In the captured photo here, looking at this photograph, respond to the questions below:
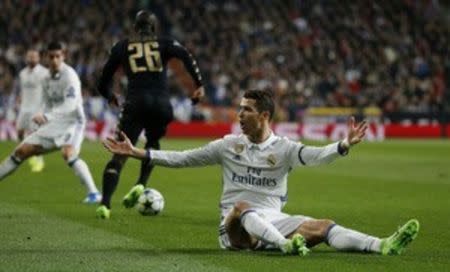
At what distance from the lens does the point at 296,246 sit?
831cm

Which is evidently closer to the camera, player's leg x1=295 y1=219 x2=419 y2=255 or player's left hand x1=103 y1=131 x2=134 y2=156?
player's left hand x1=103 y1=131 x2=134 y2=156

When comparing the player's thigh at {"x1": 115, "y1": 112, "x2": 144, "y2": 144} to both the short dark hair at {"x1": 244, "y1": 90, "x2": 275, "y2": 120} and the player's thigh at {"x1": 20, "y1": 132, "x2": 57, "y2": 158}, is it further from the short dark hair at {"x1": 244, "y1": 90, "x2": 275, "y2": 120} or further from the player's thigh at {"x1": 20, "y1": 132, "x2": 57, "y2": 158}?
the short dark hair at {"x1": 244, "y1": 90, "x2": 275, "y2": 120}

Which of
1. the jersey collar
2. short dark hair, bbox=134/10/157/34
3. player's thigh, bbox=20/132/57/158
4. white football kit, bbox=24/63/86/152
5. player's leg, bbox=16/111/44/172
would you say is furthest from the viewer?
player's leg, bbox=16/111/44/172

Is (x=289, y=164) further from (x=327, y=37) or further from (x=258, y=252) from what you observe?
(x=327, y=37)

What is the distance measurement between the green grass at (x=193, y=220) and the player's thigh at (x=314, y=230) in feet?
0.50

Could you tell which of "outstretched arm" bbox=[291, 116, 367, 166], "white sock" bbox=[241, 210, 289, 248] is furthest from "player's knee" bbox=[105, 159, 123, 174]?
"white sock" bbox=[241, 210, 289, 248]

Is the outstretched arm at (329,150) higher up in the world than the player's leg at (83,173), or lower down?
higher up

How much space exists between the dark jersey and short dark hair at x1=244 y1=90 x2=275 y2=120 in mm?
3678

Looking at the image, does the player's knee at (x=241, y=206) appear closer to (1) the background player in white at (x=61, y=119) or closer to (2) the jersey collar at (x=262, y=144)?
(2) the jersey collar at (x=262, y=144)

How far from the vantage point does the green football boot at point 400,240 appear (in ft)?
26.6

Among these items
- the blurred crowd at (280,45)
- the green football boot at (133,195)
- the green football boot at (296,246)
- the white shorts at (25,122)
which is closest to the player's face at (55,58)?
the green football boot at (133,195)

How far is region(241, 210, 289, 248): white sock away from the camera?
8344 millimetres

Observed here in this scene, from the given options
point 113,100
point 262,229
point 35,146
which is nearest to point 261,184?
point 262,229

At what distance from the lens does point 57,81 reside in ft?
45.8
